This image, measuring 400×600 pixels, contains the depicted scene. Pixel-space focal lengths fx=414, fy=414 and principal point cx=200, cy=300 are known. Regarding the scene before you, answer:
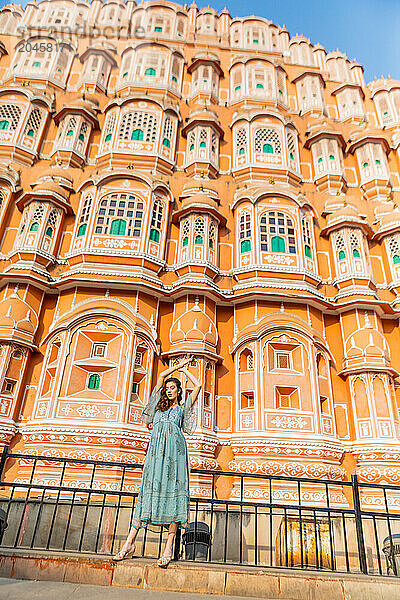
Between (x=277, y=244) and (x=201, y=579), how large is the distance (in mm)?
11678

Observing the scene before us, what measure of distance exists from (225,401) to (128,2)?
26.2 m

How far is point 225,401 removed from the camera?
1261 cm

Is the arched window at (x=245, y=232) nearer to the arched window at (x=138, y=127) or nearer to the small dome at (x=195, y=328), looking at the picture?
the small dome at (x=195, y=328)

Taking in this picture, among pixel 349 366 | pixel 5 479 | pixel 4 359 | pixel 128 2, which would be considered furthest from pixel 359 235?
pixel 128 2

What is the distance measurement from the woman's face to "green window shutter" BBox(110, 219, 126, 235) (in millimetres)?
9736

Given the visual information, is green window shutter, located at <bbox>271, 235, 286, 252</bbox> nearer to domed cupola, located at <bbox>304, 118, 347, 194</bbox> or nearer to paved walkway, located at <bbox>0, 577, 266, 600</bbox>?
domed cupola, located at <bbox>304, 118, 347, 194</bbox>

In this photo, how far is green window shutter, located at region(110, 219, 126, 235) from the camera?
1411cm

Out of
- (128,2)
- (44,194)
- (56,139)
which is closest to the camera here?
(44,194)

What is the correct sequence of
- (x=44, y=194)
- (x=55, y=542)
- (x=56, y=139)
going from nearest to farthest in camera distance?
(x=55, y=542)
(x=44, y=194)
(x=56, y=139)

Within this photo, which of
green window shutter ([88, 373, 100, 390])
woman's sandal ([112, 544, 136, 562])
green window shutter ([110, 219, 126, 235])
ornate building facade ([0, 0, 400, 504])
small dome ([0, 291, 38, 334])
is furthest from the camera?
green window shutter ([110, 219, 126, 235])

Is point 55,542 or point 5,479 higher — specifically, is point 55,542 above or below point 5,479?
below

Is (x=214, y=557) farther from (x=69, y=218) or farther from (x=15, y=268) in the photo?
(x=69, y=218)

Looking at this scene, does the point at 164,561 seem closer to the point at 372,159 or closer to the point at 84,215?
the point at 84,215

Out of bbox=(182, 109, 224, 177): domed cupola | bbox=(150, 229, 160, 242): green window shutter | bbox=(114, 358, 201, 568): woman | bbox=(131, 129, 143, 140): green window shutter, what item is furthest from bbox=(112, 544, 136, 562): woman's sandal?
bbox=(131, 129, 143, 140): green window shutter
